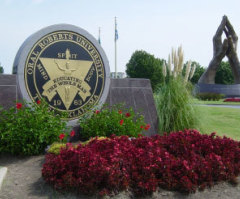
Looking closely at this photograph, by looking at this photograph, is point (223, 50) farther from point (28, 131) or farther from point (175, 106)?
point (28, 131)

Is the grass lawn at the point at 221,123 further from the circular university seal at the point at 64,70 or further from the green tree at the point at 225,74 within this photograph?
the green tree at the point at 225,74

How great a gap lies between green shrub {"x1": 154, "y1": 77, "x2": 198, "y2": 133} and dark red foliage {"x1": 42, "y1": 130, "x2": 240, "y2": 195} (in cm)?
338

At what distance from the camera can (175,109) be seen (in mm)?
7680

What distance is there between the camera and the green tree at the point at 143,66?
44594 mm

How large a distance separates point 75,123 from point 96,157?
10.5 ft

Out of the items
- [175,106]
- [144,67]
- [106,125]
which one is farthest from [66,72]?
[144,67]

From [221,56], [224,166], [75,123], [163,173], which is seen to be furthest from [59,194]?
[221,56]

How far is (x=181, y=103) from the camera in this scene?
7.71 m

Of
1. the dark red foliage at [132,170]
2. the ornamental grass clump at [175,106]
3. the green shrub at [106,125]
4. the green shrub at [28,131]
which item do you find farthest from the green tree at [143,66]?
the dark red foliage at [132,170]

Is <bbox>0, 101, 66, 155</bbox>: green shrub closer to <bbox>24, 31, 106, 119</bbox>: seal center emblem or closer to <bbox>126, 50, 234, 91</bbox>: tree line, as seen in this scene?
<bbox>24, 31, 106, 119</bbox>: seal center emblem

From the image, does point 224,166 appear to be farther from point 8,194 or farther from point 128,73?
point 128,73

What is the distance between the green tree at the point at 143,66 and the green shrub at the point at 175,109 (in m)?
36.5

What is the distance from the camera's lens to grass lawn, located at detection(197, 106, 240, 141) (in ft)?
26.9

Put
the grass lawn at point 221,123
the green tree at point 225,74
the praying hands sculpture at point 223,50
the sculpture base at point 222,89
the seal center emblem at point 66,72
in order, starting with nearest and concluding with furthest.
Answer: the seal center emblem at point 66,72
the grass lawn at point 221,123
the praying hands sculpture at point 223,50
the sculpture base at point 222,89
the green tree at point 225,74
